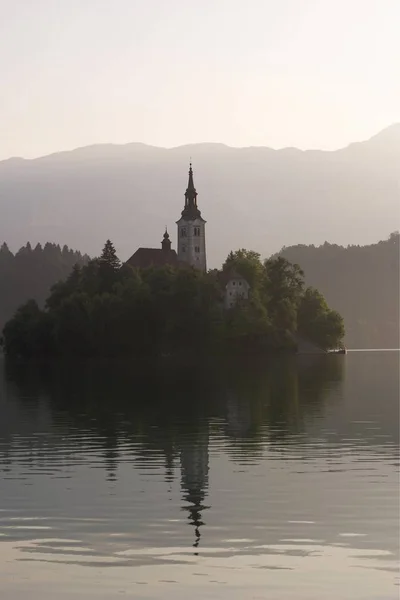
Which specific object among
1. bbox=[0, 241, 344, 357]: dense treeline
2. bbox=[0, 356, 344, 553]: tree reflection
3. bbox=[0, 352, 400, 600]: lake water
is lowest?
bbox=[0, 352, 400, 600]: lake water

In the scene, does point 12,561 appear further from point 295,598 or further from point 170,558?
point 295,598

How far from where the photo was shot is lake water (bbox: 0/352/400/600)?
18594 millimetres

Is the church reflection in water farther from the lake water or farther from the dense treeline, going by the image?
the dense treeline

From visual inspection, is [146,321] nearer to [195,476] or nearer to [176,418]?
[176,418]

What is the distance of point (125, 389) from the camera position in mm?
82375

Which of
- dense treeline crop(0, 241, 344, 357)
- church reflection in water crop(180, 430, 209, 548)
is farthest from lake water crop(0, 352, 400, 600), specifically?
dense treeline crop(0, 241, 344, 357)

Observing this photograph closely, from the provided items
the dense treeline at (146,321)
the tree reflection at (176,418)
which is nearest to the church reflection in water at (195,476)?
the tree reflection at (176,418)

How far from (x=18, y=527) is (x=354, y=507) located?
25.6ft

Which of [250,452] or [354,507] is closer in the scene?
[354,507]

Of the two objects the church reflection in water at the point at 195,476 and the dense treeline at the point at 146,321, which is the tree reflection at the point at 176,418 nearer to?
the church reflection in water at the point at 195,476

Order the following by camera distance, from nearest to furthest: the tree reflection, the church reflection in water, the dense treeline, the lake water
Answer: the lake water < the church reflection in water < the tree reflection < the dense treeline

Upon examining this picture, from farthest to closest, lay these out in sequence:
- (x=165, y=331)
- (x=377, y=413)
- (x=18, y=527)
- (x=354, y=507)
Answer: (x=165, y=331) < (x=377, y=413) < (x=354, y=507) < (x=18, y=527)

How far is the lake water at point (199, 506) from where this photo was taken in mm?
18594

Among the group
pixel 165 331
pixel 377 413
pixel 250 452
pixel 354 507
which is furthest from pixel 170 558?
pixel 165 331
